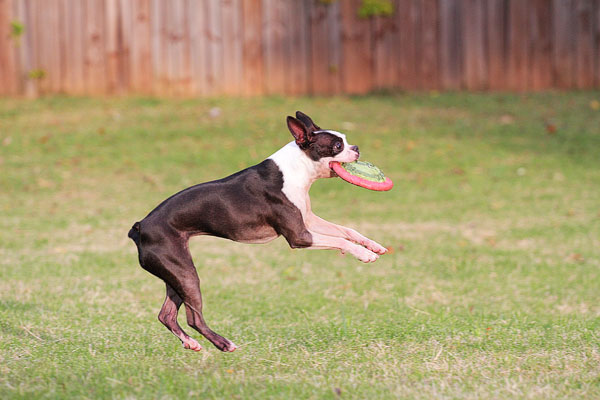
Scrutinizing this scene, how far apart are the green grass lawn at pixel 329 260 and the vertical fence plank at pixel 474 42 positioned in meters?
0.49

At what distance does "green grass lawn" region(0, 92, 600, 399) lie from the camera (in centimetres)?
429

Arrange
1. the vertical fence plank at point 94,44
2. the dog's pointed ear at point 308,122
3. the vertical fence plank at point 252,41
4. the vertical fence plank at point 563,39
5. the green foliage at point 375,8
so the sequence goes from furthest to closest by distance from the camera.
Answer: the vertical fence plank at point 563,39 → the vertical fence plank at point 252,41 → the vertical fence plank at point 94,44 → the green foliage at point 375,8 → the dog's pointed ear at point 308,122

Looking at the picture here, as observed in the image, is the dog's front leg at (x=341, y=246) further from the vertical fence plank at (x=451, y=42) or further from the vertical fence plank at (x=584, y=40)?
the vertical fence plank at (x=584, y=40)

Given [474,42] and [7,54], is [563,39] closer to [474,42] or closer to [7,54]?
[474,42]

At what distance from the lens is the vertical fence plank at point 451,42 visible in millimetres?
14789

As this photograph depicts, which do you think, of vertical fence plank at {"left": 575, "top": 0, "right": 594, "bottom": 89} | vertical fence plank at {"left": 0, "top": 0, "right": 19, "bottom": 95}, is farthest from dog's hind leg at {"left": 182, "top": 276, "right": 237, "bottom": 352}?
vertical fence plank at {"left": 575, "top": 0, "right": 594, "bottom": 89}

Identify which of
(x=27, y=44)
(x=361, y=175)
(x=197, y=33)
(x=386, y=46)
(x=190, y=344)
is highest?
(x=197, y=33)

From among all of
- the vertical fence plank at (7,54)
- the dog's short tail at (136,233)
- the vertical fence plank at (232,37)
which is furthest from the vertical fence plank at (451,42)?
the dog's short tail at (136,233)

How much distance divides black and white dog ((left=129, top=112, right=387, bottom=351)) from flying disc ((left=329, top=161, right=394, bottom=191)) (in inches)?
2.5

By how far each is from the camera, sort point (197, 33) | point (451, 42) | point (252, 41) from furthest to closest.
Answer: point (451, 42) < point (252, 41) < point (197, 33)

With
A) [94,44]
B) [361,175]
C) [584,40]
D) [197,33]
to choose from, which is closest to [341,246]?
[361,175]

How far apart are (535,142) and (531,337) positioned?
28.3 feet

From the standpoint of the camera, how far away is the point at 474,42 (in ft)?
48.8

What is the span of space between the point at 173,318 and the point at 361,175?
→ 52.7 inches
